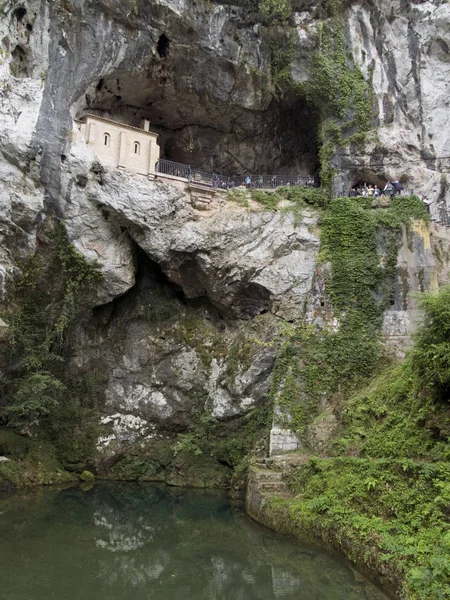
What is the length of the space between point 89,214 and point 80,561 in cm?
1338

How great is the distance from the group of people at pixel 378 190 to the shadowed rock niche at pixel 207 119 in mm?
4959

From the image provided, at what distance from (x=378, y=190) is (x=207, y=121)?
9.49m

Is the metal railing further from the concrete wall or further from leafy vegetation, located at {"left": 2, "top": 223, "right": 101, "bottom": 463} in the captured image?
leafy vegetation, located at {"left": 2, "top": 223, "right": 101, "bottom": 463}

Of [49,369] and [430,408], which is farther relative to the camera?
[49,369]

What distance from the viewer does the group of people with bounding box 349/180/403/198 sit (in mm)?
21306

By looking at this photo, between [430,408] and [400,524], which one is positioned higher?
[430,408]

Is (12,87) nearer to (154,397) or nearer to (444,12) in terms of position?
(154,397)

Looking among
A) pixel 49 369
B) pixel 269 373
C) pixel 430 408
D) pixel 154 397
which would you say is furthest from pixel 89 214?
pixel 430 408

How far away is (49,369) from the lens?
2058 centimetres

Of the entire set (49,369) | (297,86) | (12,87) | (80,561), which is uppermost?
(297,86)

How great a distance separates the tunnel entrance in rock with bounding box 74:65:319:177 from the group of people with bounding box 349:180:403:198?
492 centimetres

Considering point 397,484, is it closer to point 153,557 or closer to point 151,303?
point 153,557

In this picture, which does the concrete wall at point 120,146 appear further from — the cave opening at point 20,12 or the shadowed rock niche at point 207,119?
the cave opening at point 20,12

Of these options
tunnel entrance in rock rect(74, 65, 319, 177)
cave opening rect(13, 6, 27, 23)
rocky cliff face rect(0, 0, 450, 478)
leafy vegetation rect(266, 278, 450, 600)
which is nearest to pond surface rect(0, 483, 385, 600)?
leafy vegetation rect(266, 278, 450, 600)
